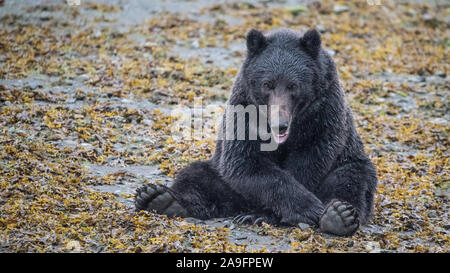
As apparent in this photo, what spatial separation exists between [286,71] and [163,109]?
406 cm

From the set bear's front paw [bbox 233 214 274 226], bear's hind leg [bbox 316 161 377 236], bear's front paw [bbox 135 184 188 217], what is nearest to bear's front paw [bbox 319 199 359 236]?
bear's hind leg [bbox 316 161 377 236]

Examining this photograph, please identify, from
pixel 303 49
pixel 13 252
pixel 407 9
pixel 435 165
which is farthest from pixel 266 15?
pixel 13 252

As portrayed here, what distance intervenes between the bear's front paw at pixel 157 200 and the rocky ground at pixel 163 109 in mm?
120

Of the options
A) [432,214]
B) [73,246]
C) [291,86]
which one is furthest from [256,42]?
[432,214]

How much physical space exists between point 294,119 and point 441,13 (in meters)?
11.0

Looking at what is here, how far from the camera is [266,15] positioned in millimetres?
14547

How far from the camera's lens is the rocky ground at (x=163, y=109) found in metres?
5.89

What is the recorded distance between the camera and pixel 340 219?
5.72m

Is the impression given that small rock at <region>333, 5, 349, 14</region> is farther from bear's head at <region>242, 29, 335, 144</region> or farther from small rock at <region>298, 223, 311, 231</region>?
small rock at <region>298, 223, 311, 231</region>

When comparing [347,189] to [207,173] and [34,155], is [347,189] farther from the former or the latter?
[34,155]

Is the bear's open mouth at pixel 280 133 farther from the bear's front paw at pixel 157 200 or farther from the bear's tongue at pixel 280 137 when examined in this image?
the bear's front paw at pixel 157 200

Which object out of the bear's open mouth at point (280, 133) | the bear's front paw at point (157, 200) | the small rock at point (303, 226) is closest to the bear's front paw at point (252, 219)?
the small rock at point (303, 226)

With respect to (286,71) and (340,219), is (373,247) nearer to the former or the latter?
(340,219)

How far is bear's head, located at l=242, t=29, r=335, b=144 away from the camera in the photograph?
6.15 m
